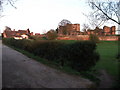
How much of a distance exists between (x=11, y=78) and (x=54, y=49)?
18.7 ft

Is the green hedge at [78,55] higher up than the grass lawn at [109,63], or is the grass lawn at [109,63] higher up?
the green hedge at [78,55]

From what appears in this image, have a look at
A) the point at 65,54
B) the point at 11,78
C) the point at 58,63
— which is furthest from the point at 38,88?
the point at 58,63

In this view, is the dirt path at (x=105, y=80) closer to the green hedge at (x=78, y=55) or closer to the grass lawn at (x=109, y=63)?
the grass lawn at (x=109, y=63)

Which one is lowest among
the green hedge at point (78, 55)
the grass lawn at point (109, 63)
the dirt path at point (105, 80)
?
the dirt path at point (105, 80)

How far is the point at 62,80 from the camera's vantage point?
7922 mm

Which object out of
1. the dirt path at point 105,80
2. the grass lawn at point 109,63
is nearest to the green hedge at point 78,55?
the dirt path at point 105,80

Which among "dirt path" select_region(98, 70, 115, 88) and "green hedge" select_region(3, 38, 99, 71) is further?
"green hedge" select_region(3, 38, 99, 71)

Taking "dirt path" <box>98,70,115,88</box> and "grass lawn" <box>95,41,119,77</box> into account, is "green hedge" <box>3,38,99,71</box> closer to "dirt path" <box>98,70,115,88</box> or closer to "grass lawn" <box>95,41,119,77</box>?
"dirt path" <box>98,70,115,88</box>

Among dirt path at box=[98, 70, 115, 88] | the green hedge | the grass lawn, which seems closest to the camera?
dirt path at box=[98, 70, 115, 88]

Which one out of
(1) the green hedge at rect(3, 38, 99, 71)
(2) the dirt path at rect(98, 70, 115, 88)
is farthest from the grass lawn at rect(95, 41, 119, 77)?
(1) the green hedge at rect(3, 38, 99, 71)

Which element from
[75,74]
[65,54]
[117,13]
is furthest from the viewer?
[117,13]

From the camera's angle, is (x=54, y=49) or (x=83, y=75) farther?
(x=54, y=49)

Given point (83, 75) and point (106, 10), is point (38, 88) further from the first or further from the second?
point (106, 10)

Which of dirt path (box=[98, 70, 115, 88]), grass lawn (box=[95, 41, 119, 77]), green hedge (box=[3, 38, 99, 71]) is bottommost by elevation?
dirt path (box=[98, 70, 115, 88])
